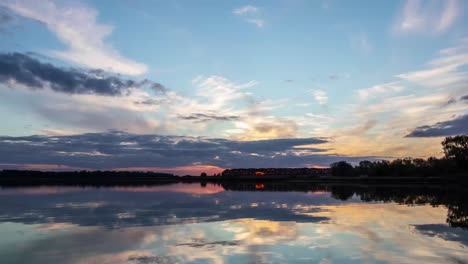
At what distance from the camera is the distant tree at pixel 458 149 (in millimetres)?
A: 103706

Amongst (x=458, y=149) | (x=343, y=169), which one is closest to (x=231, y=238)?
(x=458, y=149)

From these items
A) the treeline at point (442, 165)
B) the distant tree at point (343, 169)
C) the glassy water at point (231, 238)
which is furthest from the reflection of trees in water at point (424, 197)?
the distant tree at point (343, 169)

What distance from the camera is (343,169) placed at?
18762cm

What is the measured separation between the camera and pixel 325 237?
16.8 meters

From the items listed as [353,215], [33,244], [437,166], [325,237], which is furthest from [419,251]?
[437,166]

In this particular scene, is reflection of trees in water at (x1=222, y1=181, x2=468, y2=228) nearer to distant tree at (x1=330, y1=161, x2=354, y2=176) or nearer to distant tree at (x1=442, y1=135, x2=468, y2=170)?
distant tree at (x1=442, y1=135, x2=468, y2=170)

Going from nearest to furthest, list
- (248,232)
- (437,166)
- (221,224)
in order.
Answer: (248,232)
(221,224)
(437,166)

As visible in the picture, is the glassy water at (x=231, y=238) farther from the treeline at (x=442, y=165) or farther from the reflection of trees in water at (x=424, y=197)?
the treeline at (x=442, y=165)

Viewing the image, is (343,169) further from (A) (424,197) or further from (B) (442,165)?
(A) (424,197)

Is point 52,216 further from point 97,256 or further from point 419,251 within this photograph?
point 419,251

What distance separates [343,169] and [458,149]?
273 ft

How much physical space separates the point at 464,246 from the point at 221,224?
33.2 feet

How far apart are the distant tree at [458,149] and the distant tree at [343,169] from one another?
7084 centimetres

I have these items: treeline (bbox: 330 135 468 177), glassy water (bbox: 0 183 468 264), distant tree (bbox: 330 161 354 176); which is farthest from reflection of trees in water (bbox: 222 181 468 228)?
distant tree (bbox: 330 161 354 176)
